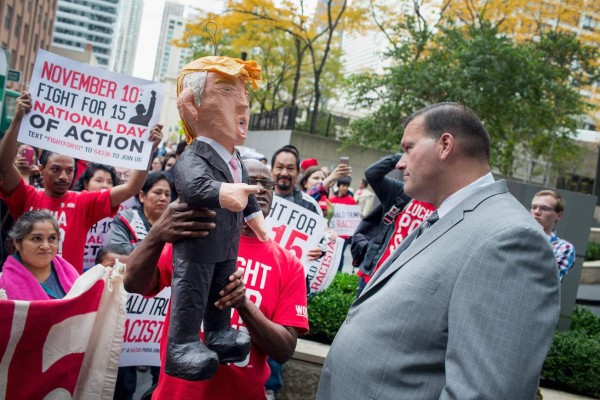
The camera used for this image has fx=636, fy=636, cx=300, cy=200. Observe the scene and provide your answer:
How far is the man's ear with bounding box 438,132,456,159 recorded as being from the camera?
2438mm

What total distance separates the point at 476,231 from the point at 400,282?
1.07ft

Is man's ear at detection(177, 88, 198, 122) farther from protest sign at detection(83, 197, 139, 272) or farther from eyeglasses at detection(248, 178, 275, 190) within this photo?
protest sign at detection(83, 197, 139, 272)

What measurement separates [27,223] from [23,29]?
2113 inches

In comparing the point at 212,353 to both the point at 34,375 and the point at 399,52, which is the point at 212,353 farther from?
the point at 399,52

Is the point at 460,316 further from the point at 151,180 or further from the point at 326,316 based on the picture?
the point at 151,180

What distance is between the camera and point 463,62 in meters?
16.3

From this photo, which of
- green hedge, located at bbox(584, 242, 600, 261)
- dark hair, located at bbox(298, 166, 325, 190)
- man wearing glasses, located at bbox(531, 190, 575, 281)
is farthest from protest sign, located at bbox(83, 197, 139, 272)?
green hedge, located at bbox(584, 242, 600, 261)

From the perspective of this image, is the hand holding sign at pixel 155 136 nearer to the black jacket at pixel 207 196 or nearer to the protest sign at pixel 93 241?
the protest sign at pixel 93 241

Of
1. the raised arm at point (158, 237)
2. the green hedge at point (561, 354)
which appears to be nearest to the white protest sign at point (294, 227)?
the green hedge at point (561, 354)

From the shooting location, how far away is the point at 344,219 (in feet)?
35.7

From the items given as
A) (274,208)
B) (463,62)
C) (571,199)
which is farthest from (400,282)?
(463,62)

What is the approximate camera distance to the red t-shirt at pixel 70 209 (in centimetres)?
518

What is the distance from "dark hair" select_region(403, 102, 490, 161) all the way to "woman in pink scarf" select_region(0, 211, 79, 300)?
2.80 metres

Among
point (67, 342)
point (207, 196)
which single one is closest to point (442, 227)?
point (207, 196)
